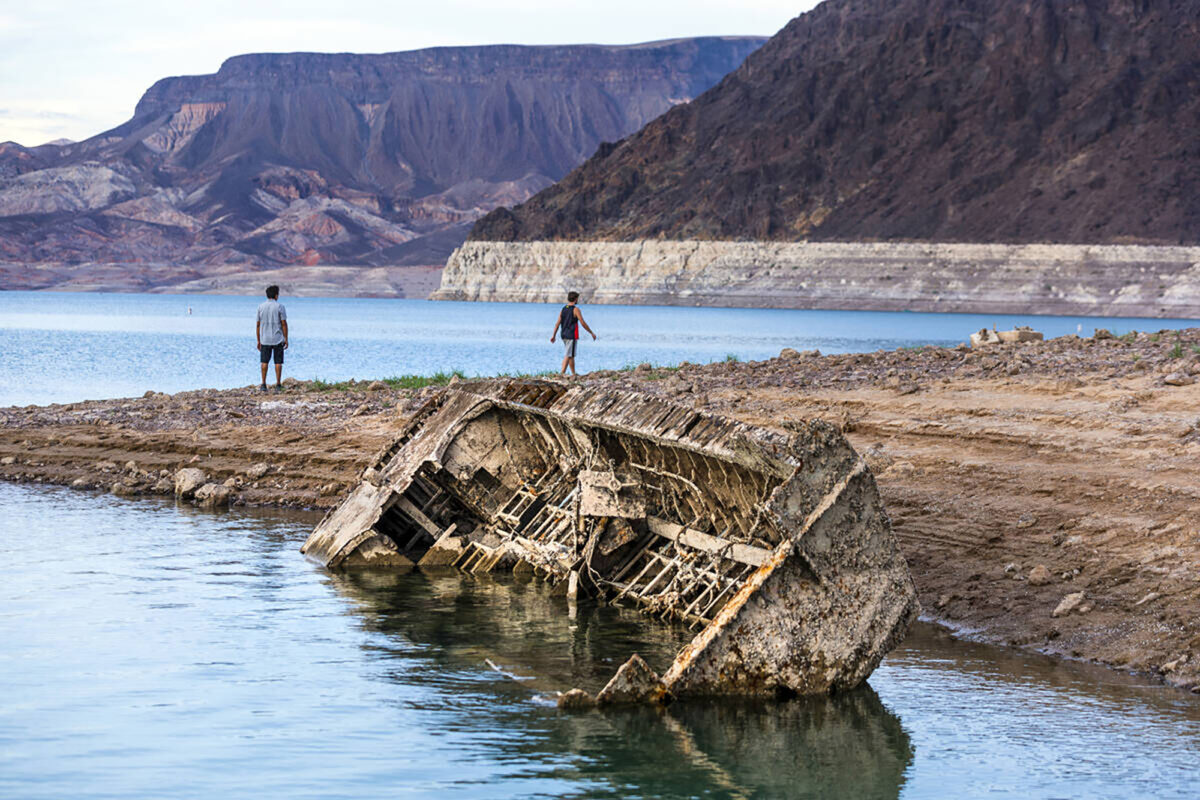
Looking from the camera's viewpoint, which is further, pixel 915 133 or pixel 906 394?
pixel 915 133

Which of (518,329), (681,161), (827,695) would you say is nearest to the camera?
(827,695)

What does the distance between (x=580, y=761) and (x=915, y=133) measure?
158909 mm

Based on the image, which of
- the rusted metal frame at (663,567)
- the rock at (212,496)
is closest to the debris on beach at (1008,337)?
the rock at (212,496)

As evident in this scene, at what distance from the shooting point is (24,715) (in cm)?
919

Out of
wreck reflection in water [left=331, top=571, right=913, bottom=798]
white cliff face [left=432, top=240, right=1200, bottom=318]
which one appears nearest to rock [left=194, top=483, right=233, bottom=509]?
wreck reflection in water [left=331, top=571, right=913, bottom=798]

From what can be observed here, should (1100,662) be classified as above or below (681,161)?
below

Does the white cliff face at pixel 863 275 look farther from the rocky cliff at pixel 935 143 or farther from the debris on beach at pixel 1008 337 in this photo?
the debris on beach at pixel 1008 337

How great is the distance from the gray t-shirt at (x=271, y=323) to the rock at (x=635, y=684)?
46.8ft

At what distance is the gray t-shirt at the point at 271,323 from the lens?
22.1 metres

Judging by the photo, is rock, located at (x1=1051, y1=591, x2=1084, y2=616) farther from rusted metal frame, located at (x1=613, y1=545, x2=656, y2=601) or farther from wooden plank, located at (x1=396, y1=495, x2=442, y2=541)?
wooden plank, located at (x1=396, y1=495, x2=442, y2=541)

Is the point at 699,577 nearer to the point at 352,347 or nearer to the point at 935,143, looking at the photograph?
the point at 352,347

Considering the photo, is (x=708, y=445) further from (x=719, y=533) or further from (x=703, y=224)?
(x=703, y=224)

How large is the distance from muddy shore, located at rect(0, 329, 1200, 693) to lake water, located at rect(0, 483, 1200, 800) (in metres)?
0.76

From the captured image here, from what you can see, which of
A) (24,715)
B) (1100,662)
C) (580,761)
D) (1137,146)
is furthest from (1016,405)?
(1137,146)
